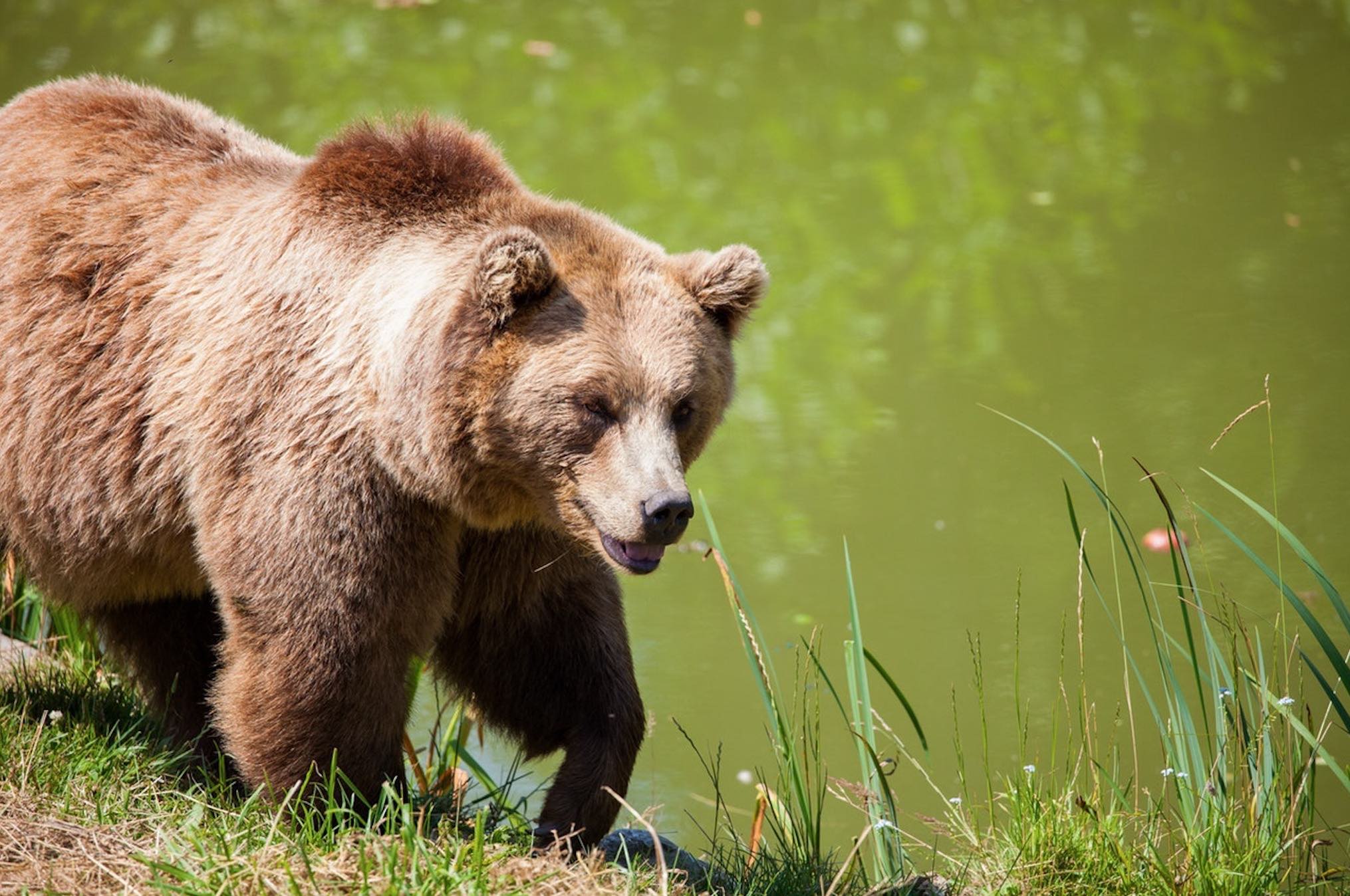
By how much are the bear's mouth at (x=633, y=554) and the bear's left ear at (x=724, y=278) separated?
29.0 inches

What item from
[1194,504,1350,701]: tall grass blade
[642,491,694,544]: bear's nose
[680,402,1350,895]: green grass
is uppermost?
[642,491,694,544]: bear's nose

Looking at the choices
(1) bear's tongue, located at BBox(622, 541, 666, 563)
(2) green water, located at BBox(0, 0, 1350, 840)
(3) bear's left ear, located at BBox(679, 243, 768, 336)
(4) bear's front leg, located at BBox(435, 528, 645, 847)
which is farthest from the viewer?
(2) green water, located at BBox(0, 0, 1350, 840)

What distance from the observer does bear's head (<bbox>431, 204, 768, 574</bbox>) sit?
11.8ft

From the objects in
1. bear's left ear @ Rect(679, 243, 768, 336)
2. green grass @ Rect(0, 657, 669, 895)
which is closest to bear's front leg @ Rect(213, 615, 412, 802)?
green grass @ Rect(0, 657, 669, 895)

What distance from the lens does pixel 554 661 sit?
14.2 ft

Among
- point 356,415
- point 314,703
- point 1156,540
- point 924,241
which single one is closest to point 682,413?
point 356,415

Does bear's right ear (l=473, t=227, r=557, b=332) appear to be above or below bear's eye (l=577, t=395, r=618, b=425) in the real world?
above

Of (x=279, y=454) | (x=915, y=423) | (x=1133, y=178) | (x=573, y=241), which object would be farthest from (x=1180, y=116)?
(x=279, y=454)

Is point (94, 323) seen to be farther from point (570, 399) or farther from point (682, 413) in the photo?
point (682, 413)

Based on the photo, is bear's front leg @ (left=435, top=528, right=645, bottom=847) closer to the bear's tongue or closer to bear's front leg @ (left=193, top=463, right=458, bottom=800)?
bear's front leg @ (left=193, top=463, right=458, bottom=800)

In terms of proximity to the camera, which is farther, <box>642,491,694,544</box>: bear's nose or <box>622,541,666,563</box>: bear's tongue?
<box>622,541,666,563</box>: bear's tongue

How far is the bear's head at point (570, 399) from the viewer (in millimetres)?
3611

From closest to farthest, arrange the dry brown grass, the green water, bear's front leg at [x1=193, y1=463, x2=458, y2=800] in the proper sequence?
the dry brown grass
bear's front leg at [x1=193, y1=463, x2=458, y2=800]
the green water

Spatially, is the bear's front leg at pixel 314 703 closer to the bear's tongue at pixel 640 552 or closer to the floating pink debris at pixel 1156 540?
the bear's tongue at pixel 640 552
